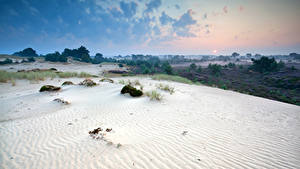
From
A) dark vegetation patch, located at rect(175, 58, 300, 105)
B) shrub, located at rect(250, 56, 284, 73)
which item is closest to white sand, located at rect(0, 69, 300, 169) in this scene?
dark vegetation patch, located at rect(175, 58, 300, 105)

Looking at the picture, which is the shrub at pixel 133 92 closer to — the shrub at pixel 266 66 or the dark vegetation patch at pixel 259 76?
the dark vegetation patch at pixel 259 76

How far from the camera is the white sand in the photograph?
106 inches

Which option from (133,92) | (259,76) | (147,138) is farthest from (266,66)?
(147,138)

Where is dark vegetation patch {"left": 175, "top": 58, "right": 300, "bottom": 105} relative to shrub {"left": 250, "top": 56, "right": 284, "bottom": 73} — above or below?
below

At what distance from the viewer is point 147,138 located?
3553 millimetres

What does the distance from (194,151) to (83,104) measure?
6076 millimetres

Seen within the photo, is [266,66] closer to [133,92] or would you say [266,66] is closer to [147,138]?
[133,92]

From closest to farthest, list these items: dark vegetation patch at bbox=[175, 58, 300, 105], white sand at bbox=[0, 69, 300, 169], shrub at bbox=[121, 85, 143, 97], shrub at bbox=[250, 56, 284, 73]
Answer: white sand at bbox=[0, 69, 300, 169]
shrub at bbox=[121, 85, 143, 97]
dark vegetation patch at bbox=[175, 58, 300, 105]
shrub at bbox=[250, 56, 284, 73]

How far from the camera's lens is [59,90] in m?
9.54

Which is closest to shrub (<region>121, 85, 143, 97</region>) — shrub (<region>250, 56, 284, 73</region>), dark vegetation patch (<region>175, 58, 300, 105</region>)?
dark vegetation patch (<region>175, 58, 300, 105</region>)

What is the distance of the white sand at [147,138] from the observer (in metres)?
2.70

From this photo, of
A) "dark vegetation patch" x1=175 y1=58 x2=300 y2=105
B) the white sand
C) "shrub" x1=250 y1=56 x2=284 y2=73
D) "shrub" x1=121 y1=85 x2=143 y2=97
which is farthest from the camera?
"shrub" x1=250 y1=56 x2=284 y2=73

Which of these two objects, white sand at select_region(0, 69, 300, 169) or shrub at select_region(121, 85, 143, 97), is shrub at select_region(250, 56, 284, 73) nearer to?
white sand at select_region(0, 69, 300, 169)

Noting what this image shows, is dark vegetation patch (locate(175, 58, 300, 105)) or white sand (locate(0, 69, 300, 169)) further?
dark vegetation patch (locate(175, 58, 300, 105))
